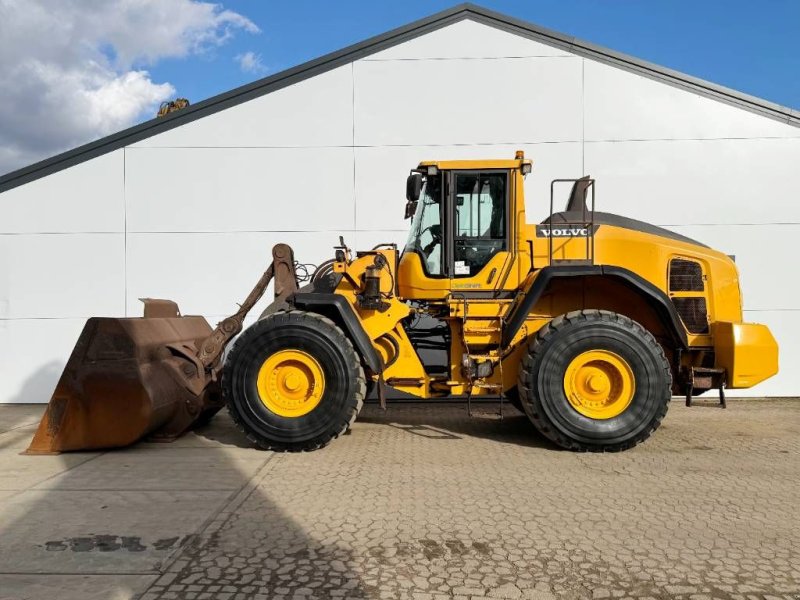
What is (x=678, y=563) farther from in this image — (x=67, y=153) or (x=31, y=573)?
(x=67, y=153)

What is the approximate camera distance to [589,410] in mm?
5465

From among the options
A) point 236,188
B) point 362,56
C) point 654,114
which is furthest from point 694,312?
point 236,188

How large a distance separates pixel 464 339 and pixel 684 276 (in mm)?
2230

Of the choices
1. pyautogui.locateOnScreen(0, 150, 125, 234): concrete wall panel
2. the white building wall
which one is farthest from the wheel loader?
pyautogui.locateOnScreen(0, 150, 125, 234): concrete wall panel

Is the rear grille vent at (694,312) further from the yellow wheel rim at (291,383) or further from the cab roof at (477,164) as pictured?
the yellow wheel rim at (291,383)

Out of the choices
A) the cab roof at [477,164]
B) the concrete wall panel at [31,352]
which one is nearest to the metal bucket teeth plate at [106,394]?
the cab roof at [477,164]

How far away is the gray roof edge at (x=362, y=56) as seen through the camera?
8555 mm

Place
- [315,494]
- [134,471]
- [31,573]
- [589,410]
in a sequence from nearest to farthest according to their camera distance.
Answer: [31,573], [315,494], [134,471], [589,410]

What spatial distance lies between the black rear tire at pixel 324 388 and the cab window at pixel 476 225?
1424 millimetres

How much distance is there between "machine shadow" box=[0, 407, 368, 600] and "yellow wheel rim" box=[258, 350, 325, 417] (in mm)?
538

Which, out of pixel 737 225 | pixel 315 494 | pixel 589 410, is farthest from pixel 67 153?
pixel 737 225

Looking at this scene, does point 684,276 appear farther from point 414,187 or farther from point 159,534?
point 159,534

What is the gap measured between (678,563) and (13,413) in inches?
332

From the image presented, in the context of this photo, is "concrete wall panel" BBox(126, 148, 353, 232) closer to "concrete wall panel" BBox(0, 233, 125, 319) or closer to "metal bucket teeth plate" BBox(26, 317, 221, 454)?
"concrete wall panel" BBox(0, 233, 125, 319)
